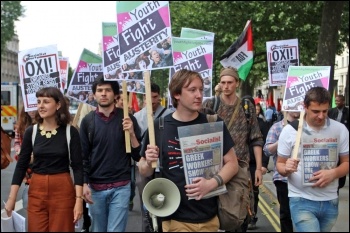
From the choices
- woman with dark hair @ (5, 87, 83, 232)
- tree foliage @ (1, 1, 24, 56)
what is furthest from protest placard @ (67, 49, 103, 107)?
tree foliage @ (1, 1, 24, 56)

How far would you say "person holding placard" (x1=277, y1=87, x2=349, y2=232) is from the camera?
4438 mm

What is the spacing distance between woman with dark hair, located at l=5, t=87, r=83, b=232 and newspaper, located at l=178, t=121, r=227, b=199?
1.37m

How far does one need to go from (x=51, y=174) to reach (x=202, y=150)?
1.53 metres

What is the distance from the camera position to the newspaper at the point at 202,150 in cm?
371

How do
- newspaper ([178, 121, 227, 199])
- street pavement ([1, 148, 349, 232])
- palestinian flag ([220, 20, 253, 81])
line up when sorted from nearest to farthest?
newspaper ([178, 121, 227, 199]), street pavement ([1, 148, 349, 232]), palestinian flag ([220, 20, 253, 81])

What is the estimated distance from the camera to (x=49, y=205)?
15.3ft

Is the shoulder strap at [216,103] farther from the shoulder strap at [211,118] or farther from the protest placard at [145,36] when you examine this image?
the shoulder strap at [211,118]

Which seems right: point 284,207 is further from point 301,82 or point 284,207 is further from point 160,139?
point 160,139

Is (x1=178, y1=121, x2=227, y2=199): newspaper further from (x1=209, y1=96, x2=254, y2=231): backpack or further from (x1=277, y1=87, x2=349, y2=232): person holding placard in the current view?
(x1=277, y1=87, x2=349, y2=232): person holding placard

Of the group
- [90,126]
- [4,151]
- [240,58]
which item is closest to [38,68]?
[4,151]

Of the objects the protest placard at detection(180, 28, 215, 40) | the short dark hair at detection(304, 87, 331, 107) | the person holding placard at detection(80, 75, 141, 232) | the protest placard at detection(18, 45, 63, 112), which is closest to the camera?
the short dark hair at detection(304, 87, 331, 107)

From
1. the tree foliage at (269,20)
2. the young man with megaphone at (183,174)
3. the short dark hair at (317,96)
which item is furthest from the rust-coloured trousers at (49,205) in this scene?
the tree foliage at (269,20)

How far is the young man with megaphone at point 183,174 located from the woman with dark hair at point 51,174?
3.52 feet

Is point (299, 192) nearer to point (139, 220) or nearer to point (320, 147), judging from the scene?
point (320, 147)
